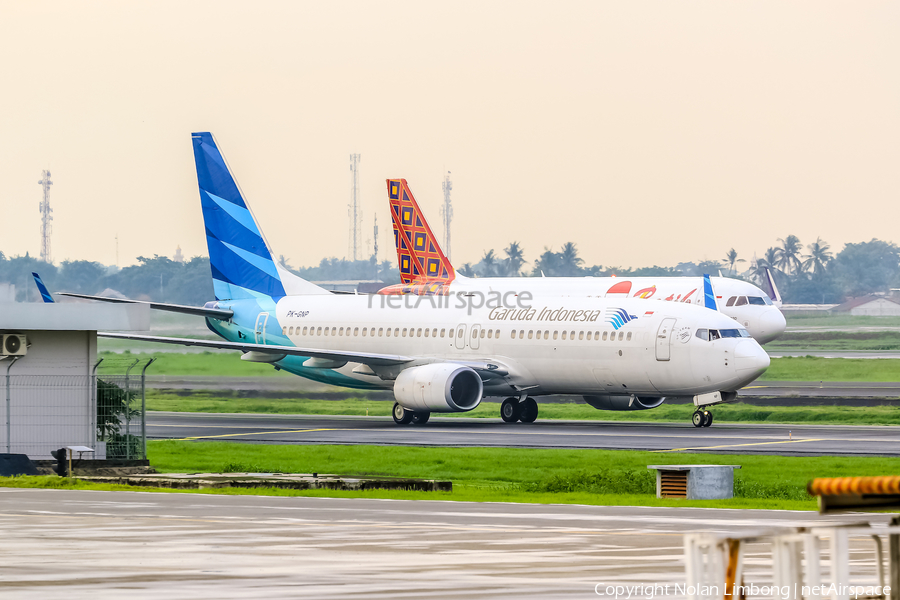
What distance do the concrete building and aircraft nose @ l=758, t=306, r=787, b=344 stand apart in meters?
25.5

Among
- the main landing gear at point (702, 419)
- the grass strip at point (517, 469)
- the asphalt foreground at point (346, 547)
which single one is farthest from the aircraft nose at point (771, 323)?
the asphalt foreground at point (346, 547)

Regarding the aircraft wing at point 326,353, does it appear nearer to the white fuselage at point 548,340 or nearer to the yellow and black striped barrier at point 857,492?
the white fuselage at point 548,340

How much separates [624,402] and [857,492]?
127ft

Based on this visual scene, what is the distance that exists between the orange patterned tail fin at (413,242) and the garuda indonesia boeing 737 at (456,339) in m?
6.58

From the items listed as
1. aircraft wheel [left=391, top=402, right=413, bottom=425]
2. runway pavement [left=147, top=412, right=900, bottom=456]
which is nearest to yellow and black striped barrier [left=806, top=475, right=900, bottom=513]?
runway pavement [left=147, top=412, right=900, bottom=456]

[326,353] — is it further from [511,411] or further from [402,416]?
[511,411]

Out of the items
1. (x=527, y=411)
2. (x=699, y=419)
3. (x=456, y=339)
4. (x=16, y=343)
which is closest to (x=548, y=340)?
(x=527, y=411)

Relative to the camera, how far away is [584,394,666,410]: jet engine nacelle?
4559cm

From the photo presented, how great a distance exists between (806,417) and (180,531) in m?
32.3

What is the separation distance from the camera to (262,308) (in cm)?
5338

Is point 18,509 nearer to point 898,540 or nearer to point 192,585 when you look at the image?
point 192,585

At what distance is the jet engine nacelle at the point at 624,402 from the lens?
4559 cm

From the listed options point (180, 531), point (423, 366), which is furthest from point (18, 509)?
point (423, 366)

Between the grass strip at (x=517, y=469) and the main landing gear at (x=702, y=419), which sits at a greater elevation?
the main landing gear at (x=702, y=419)
